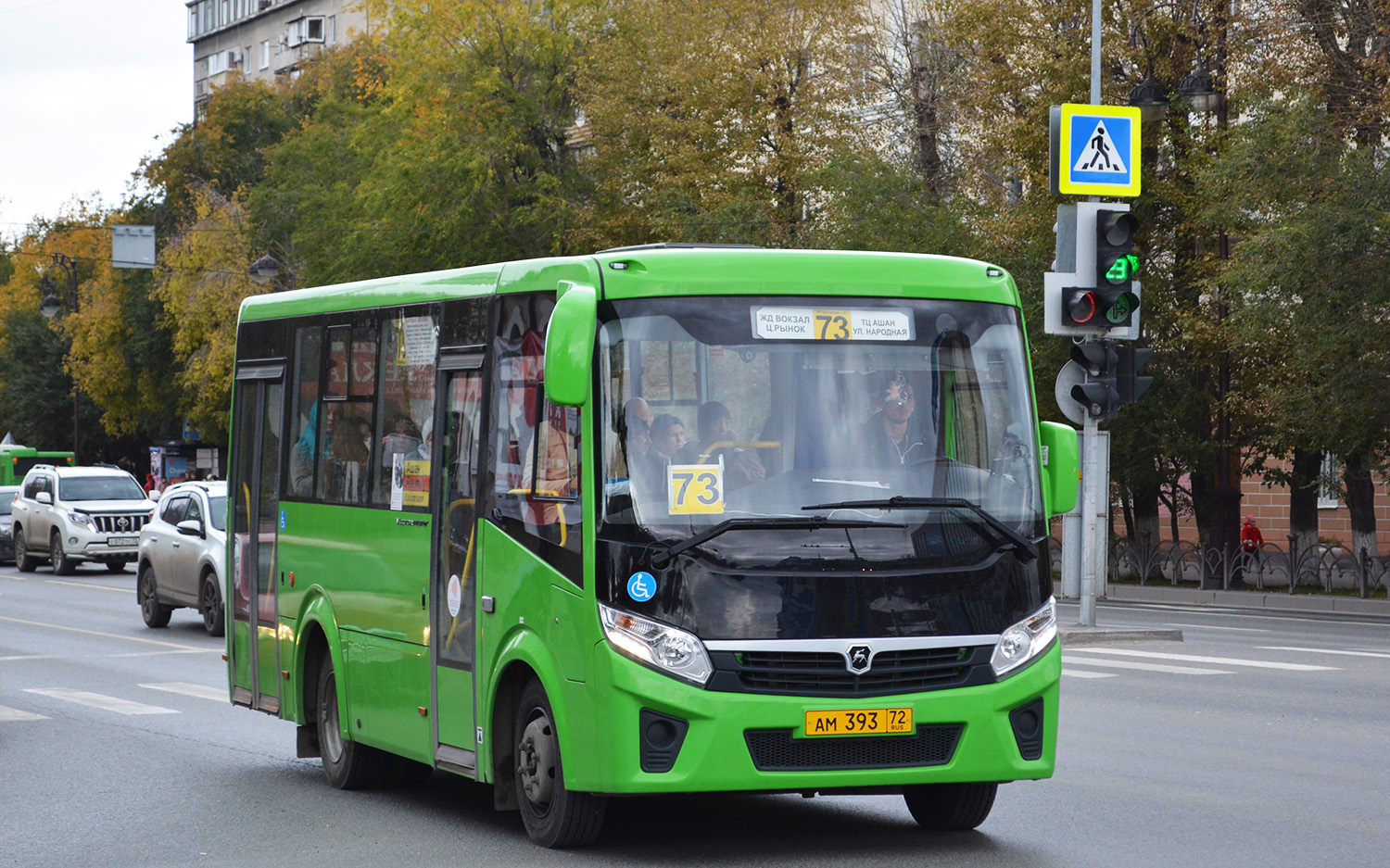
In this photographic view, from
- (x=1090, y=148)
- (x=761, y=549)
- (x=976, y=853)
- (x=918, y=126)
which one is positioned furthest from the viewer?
(x=918, y=126)

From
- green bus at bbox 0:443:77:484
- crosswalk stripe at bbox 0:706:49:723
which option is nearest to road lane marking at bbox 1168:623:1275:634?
crosswalk stripe at bbox 0:706:49:723

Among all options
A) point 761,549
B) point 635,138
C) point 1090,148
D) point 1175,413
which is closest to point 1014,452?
point 761,549

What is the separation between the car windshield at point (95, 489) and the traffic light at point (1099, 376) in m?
23.0

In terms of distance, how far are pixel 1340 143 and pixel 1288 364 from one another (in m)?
3.29

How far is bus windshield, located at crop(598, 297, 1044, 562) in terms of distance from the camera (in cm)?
771

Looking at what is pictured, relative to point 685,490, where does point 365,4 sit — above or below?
above

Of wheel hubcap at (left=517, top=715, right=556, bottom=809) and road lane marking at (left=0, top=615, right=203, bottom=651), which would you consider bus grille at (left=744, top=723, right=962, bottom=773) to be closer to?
wheel hubcap at (left=517, top=715, right=556, bottom=809)

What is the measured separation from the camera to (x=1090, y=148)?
20078 mm

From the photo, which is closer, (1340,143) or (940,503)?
(940,503)

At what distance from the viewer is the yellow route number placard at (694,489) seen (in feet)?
25.2

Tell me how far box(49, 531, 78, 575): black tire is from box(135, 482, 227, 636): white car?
13.4 m

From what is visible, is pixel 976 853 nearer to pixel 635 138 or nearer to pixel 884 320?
pixel 884 320

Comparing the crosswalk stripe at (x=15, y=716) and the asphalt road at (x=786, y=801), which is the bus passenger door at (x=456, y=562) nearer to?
the asphalt road at (x=786, y=801)

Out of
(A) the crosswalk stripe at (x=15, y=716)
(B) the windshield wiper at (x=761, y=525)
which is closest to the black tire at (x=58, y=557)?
(A) the crosswalk stripe at (x=15, y=716)
